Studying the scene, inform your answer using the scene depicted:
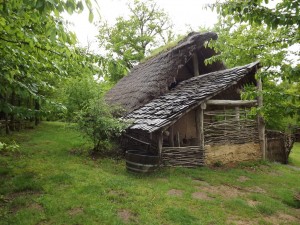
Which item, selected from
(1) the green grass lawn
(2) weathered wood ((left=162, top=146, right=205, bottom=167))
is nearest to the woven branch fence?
(2) weathered wood ((left=162, top=146, right=205, bottom=167))

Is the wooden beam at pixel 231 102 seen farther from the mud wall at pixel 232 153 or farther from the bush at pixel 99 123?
the bush at pixel 99 123

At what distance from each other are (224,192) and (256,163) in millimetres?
4144

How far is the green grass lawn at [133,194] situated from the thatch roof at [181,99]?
1643 mm

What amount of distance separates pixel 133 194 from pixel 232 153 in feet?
17.6

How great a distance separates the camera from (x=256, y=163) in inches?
381

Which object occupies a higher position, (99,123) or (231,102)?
(231,102)

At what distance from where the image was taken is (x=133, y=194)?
5.59 m

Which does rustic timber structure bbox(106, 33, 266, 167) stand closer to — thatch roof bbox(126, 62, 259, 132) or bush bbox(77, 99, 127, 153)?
thatch roof bbox(126, 62, 259, 132)

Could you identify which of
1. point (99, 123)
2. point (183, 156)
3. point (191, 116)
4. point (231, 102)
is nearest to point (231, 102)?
point (231, 102)

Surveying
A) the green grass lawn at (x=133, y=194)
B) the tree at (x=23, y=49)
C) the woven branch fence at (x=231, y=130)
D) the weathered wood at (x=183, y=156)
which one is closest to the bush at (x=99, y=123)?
the green grass lawn at (x=133, y=194)

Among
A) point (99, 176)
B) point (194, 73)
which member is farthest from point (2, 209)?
point (194, 73)

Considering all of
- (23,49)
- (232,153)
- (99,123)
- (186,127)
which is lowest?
(232,153)

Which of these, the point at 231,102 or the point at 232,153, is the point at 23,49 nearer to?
the point at 231,102

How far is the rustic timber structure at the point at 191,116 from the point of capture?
8086 mm
